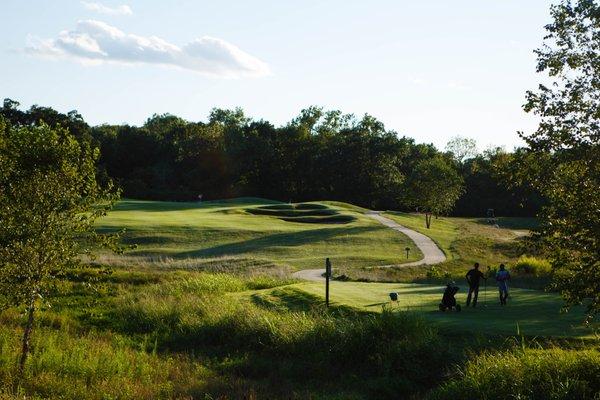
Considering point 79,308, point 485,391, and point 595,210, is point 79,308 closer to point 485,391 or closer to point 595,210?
point 485,391

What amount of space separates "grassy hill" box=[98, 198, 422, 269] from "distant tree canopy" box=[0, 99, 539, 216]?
31660mm

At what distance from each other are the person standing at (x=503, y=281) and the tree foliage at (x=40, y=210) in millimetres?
14364

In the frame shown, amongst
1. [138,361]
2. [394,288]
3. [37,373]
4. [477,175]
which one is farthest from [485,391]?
[477,175]

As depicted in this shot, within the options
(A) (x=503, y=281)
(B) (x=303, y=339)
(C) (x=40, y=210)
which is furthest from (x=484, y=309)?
(C) (x=40, y=210)

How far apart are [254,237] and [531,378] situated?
1717 inches

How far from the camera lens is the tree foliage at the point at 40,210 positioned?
20297mm

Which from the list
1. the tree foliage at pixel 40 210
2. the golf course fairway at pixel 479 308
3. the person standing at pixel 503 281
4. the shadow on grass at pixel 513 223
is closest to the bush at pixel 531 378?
the golf course fairway at pixel 479 308

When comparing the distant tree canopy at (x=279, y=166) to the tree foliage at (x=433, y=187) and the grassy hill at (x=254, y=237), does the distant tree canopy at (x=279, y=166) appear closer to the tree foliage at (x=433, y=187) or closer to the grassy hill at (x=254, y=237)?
the tree foliage at (x=433, y=187)

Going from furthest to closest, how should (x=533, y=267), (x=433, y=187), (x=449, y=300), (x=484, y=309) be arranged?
(x=433, y=187) < (x=533, y=267) < (x=484, y=309) < (x=449, y=300)

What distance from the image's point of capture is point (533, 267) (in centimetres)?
3888

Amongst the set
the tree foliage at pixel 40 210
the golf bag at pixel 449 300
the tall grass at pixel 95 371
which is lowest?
the tall grass at pixel 95 371

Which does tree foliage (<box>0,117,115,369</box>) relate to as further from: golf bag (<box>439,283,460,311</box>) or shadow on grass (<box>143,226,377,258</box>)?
shadow on grass (<box>143,226,377,258</box>)

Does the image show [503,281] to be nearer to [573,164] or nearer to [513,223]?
[573,164]

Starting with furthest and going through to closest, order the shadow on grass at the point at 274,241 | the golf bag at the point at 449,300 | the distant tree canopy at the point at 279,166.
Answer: the distant tree canopy at the point at 279,166 → the shadow on grass at the point at 274,241 → the golf bag at the point at 449,300
